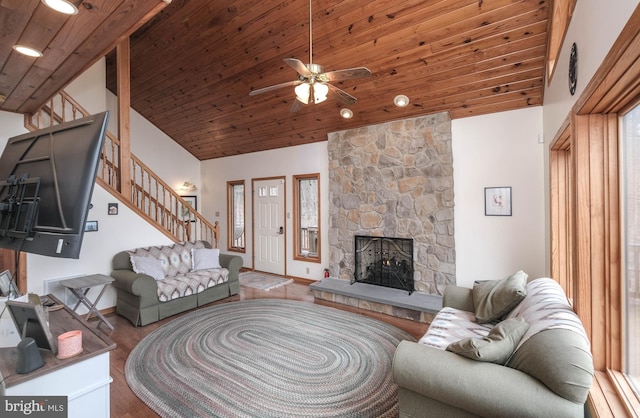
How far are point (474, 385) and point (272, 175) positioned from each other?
17.4 ft

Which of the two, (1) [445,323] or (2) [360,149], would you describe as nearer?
(1) [445,323]

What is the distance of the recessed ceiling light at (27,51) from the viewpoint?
1764 mm

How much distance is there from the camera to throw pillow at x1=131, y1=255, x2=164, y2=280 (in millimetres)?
3932

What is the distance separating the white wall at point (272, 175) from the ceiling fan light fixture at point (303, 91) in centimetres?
272

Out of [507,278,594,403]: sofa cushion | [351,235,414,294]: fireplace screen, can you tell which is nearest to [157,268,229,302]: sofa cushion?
[351,235,414,294]: fireplace screen

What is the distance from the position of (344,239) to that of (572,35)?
372cm

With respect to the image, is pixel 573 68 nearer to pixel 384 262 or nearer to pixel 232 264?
pixel 384 262

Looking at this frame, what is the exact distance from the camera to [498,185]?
382cm

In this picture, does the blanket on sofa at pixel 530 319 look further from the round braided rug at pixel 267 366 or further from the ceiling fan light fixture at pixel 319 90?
the ceiling fan light fixture at pixel 319 90

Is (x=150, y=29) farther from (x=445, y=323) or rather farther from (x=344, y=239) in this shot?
(x=445, y=323)

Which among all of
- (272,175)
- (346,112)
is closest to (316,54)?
(346,112)

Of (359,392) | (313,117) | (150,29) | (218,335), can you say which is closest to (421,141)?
(313,117)

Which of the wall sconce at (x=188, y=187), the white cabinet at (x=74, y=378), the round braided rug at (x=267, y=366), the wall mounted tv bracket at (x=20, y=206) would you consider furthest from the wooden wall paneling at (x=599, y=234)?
the wall sconce at (x=188, y=187)

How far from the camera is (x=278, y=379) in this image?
2.49 meters
